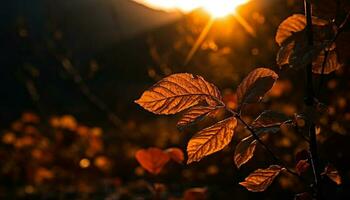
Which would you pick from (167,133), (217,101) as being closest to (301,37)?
(217,101)

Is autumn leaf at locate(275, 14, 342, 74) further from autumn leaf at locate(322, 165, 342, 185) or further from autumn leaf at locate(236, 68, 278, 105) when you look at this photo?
autumn leaf at locate(322, 165, 342, 185)

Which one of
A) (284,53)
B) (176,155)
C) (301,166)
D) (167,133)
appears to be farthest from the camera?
(167,133)

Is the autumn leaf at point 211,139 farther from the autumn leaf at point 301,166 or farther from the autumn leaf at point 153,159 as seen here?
the autumn leaf at point 153,159

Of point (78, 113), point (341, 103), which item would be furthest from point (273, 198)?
point (78, 113)

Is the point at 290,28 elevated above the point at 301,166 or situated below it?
above

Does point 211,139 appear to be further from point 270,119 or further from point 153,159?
point 153,159

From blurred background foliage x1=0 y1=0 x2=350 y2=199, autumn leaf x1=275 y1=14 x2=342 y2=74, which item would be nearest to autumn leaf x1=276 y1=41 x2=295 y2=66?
autumn leaf x1=275 y1=14 x2=342 y2=74

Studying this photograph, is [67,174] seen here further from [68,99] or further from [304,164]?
[68,99]
